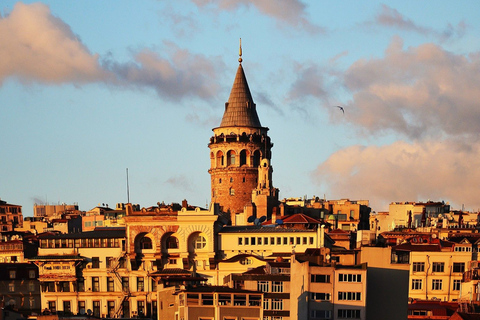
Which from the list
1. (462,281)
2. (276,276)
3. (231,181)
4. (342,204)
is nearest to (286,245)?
(462,281)

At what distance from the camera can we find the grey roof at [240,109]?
13912cm

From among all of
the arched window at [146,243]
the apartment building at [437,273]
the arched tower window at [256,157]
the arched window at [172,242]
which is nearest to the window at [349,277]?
the apartment building at [437,273]

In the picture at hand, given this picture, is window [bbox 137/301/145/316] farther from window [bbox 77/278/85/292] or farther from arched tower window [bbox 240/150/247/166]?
arched tower window [bbox 240/150/247/166]

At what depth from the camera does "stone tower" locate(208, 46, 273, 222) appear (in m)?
137

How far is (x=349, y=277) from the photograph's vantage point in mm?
59875

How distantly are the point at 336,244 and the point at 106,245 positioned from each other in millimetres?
21219

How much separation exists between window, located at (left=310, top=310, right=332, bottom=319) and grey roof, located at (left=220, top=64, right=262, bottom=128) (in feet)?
261

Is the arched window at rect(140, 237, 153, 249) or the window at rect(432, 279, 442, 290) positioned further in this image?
the arched window at rect(140, 237, 153, 249)

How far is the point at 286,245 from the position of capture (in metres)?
94.4

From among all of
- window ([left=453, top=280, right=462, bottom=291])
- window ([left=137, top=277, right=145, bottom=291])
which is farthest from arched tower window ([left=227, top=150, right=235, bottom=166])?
window ([left=453, top=280, right=462, bottom=291])

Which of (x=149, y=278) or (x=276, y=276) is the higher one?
(x=276, y=276)

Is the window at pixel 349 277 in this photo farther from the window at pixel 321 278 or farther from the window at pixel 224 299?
the window at pixel 224 299

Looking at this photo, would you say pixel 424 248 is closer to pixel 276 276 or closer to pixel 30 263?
pixel 276 276

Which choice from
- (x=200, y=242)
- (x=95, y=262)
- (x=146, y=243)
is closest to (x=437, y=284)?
(x=200, y=242)
